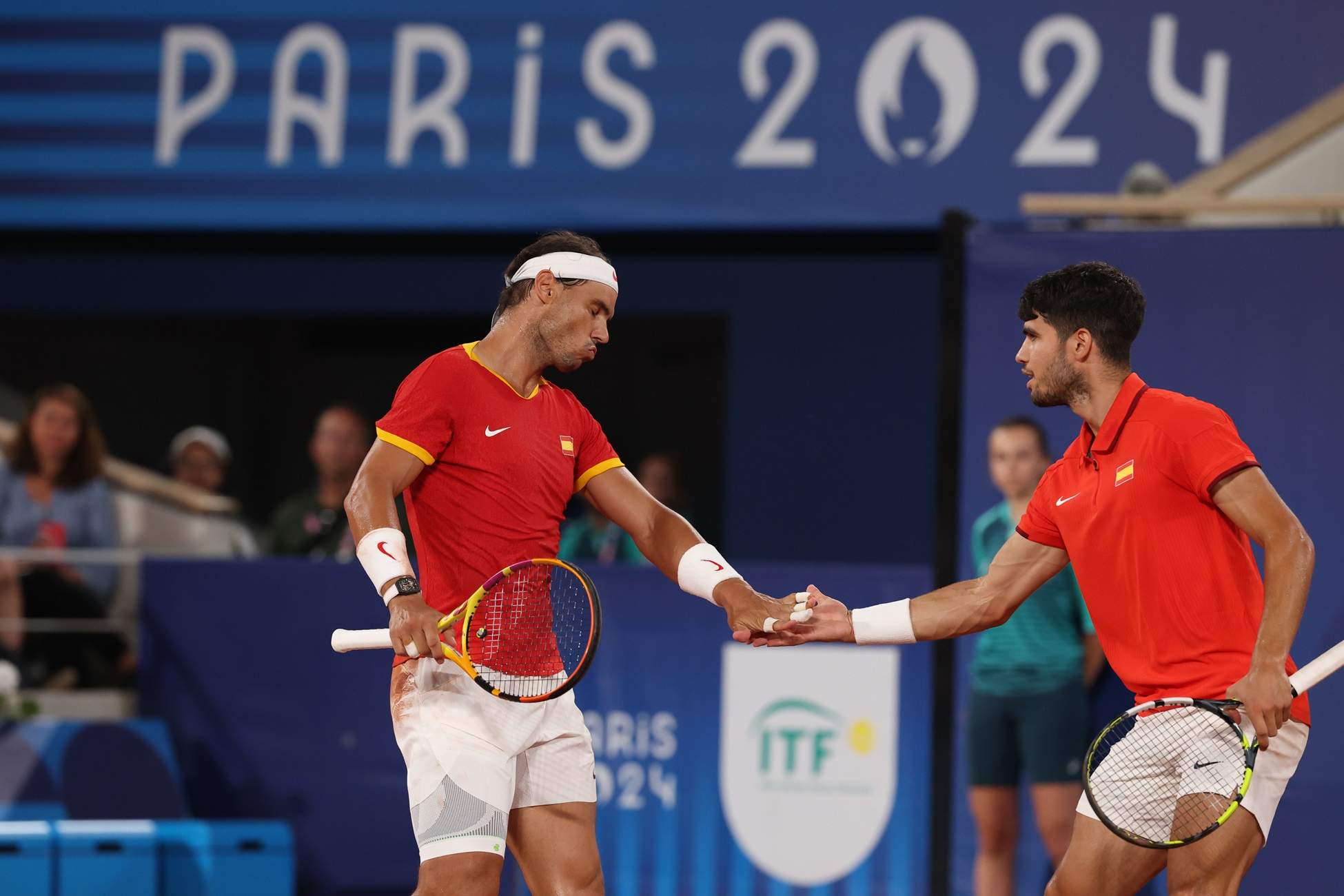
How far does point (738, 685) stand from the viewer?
6.99 m

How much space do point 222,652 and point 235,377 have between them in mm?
4721

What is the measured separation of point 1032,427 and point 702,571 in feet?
6.84

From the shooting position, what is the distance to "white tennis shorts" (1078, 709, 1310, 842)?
3994 millimetres

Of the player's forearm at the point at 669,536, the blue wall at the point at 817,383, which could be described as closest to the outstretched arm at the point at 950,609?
the player's forearm at the point at 669,536

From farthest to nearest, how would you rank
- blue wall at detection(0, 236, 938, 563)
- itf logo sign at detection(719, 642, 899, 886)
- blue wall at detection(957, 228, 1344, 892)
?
1. blue wall at detection(0, 236, 938, 563)
2. itf logo sign at detection(719, 642, 899, 886)
3. blue wall at detection(957, 228, 1344, 892)

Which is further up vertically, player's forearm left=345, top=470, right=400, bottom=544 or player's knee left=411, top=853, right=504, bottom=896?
player's forearm left=345, top=470, right=400, bottom=544

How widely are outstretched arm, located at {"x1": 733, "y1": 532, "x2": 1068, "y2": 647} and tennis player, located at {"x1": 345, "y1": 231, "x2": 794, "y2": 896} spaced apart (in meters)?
0.16

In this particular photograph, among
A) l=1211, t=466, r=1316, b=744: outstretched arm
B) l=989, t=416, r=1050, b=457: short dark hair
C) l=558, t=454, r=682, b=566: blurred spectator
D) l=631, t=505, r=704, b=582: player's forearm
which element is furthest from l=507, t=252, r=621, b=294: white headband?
l=558, t=454, r=682, b=566: blurred spectator

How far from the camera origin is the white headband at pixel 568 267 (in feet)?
14.5

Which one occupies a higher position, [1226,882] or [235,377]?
[235,377]

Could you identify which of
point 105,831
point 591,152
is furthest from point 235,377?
point 105,831

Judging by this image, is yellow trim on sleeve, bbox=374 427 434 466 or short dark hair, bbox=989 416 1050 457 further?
short dark hair, bbox=989 416 1050 457

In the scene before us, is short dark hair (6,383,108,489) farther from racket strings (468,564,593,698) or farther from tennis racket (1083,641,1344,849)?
tennis racket (1083,641,1344,849)

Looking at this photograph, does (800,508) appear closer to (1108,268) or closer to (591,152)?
(591,152)
